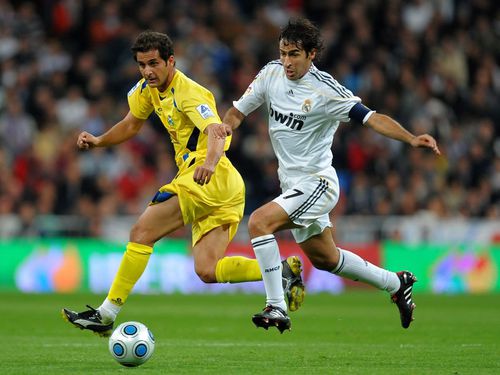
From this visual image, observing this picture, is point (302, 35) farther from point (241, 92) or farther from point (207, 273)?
point (241, 92)

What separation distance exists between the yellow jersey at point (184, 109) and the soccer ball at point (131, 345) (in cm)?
181

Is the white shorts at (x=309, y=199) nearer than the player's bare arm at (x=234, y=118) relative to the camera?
Yes

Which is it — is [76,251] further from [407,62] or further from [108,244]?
[407,62]

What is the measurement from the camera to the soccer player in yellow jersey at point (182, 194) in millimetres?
8812

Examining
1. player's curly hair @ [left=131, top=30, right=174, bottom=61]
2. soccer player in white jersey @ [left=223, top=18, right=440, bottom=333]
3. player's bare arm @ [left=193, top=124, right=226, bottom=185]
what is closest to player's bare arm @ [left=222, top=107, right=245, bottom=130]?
soccer player in white jersey @ [left=223, top=18, right=440, bottom=333]

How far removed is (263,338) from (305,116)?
8.65ft

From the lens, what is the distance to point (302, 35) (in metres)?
8.80

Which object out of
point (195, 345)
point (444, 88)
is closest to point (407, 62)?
point (444, 88)

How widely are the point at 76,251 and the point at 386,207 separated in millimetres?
5244

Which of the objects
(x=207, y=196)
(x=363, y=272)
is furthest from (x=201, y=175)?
(x=363, y=272)

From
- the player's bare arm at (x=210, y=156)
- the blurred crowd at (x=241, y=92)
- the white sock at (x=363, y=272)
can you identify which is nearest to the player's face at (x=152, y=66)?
the player's bare arm at (x=210, y=156)

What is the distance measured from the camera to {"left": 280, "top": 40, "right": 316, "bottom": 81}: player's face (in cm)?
884

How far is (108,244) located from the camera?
59.4 feet

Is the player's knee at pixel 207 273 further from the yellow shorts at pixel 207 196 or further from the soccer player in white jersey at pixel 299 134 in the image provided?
the soccer player in white jersey at pixel 299 134
